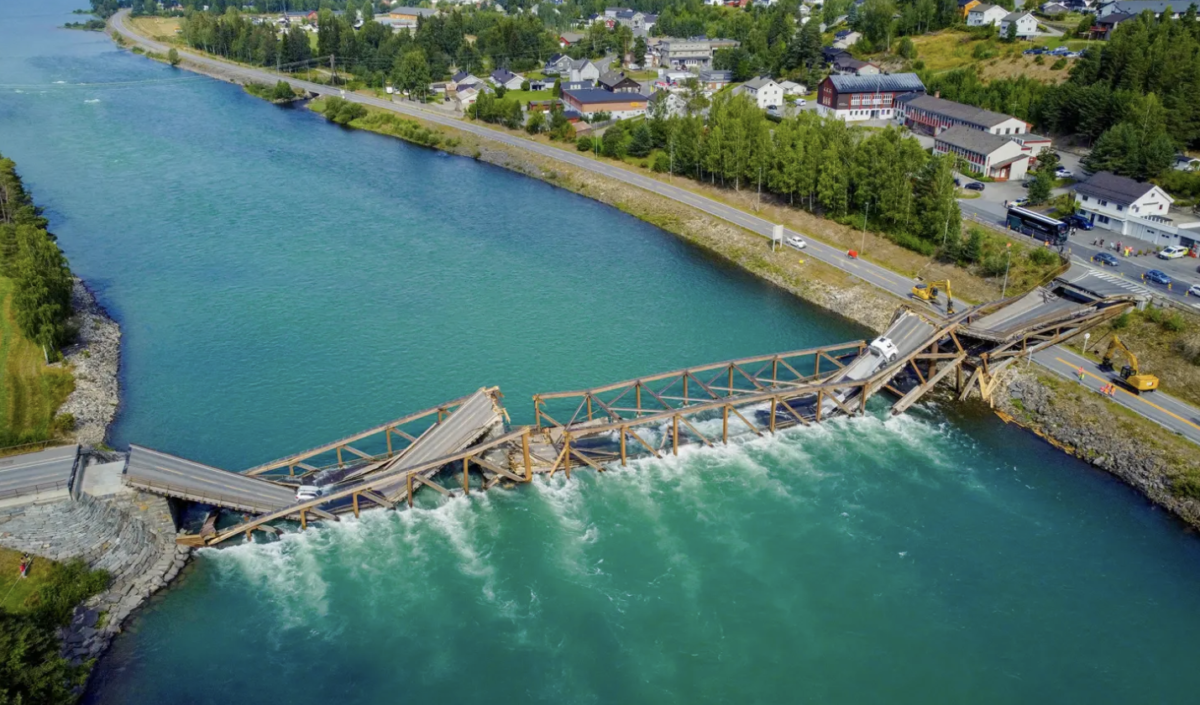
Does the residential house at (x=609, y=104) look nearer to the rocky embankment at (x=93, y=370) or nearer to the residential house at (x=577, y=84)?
the residential house at (x=577, y=84)

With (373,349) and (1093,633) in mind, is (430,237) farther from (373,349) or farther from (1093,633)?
(1093,633)

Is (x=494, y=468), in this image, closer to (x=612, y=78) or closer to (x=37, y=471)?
(x=37, y=471)

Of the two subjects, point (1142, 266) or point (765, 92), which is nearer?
point (1142, 266)

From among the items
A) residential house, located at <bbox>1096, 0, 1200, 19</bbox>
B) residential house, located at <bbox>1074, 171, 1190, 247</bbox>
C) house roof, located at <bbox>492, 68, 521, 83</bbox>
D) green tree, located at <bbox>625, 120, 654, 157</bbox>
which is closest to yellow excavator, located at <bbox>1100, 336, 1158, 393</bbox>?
residential house, located at <bbox>1074, 171, 1190, 247</bbox>

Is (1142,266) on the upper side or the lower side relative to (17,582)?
upper

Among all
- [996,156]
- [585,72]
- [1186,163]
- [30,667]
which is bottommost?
[30,667]

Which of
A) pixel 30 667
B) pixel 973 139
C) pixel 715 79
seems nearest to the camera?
pixel 30 667

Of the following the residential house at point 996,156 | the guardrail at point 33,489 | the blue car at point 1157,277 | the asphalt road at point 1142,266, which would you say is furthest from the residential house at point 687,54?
the guardrail at point 33,489

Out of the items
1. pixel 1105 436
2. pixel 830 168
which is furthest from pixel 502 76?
pixel 1105 436
